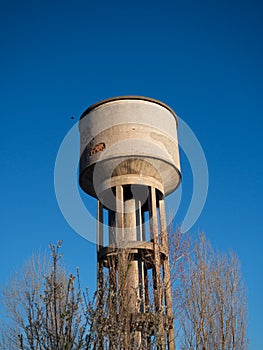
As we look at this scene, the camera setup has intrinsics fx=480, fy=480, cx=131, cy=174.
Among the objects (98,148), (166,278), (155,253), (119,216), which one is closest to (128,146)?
(98,148)

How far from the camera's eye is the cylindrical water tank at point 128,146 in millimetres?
12406

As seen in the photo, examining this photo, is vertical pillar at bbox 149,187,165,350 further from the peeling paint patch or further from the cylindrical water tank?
the peeling paint patch

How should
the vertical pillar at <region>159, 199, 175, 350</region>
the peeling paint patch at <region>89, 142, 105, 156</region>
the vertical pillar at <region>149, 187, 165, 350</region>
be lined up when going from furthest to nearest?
the peeling paint patch at <region>89, 142, 105, 156</region> < the vertical pillar at <region>149, 187, 165, 350</region> < the vertical pillar at <region>159, 199, 175, 350</region>

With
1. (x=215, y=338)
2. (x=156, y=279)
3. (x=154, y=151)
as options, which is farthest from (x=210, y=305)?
(x=154, y=151)

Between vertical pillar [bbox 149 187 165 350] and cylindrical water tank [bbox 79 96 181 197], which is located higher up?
cylindrical water tank [bbox 79 96 181 197]

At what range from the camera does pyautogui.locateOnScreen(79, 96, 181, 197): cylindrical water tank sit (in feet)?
40.7

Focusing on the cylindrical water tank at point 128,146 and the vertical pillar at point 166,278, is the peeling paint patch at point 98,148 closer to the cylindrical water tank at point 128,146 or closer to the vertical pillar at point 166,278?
the cylindrical water tank at point 128,146

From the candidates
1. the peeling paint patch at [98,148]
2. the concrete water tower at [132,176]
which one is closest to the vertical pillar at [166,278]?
the concrete water tower at [132,176]

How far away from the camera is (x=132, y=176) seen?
12.7 m

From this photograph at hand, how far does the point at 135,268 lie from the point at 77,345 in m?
8.05

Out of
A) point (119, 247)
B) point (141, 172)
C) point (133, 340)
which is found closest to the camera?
point (133, 340)

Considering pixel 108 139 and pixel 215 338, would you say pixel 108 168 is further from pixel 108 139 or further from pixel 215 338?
pixel 215 338

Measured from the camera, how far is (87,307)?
4.99 metres

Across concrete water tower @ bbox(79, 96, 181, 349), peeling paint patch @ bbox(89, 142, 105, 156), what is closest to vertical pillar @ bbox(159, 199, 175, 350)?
concrete water tower @ bbox(79, 96, 181, 349)
